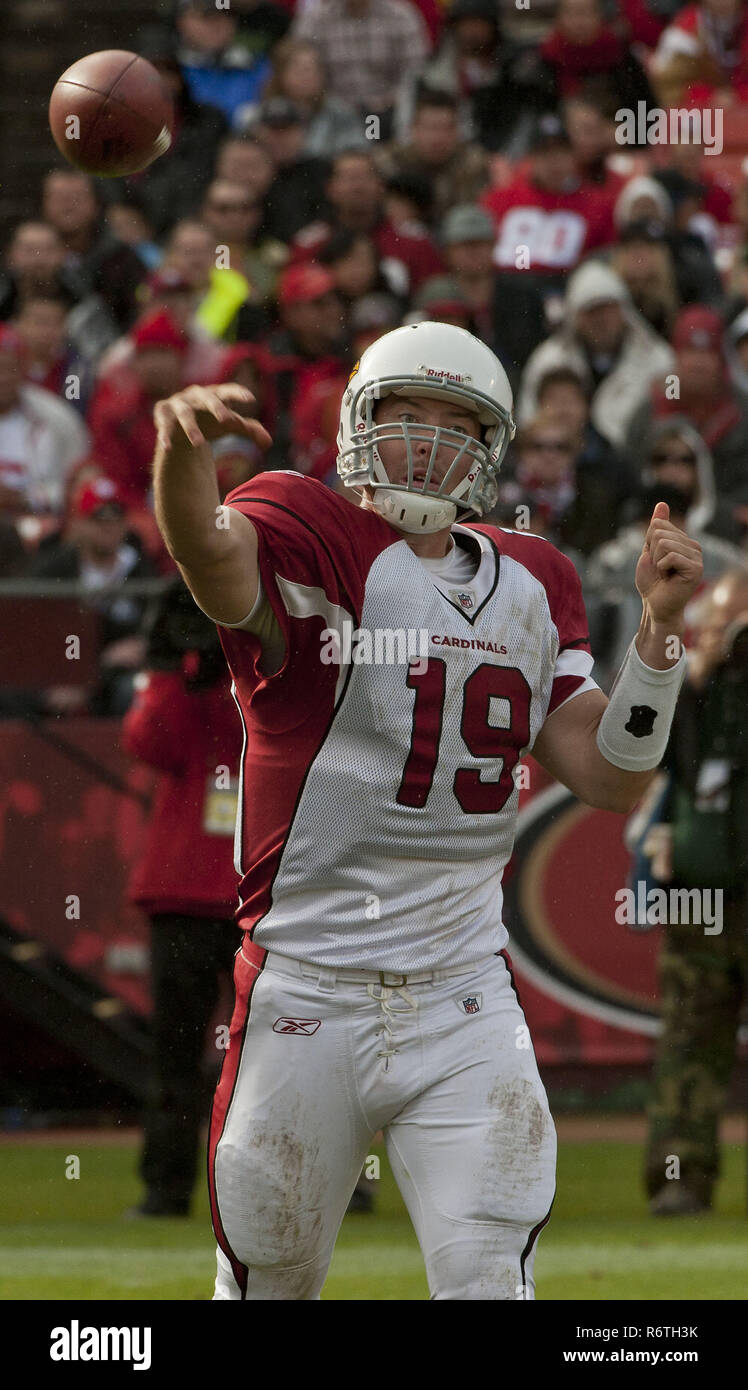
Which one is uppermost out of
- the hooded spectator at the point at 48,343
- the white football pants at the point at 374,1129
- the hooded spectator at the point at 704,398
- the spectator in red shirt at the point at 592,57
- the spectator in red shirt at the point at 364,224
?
the spectator in red shirt at the point at 592,57

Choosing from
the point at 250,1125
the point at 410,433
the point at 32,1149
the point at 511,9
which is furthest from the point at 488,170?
the point at 250,1125

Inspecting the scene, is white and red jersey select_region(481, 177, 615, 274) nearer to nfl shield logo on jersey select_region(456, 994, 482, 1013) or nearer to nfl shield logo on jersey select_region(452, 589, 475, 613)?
nfl shield logo on jersey select_region(452, 589, 475, 613)

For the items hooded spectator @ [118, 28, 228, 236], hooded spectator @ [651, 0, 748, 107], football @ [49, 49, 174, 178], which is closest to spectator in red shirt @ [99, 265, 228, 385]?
hooded spectator @ [118, 28, 228, 236]

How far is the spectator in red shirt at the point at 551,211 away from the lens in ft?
31.2

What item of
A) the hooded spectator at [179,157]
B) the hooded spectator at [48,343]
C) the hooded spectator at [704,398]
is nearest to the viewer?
the hooded spectator at [704,398]

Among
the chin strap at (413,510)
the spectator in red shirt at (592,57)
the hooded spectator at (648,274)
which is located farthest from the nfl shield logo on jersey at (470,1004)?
the spectator in red shirt at (592,57)

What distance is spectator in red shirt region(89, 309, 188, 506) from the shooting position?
8.16 metres

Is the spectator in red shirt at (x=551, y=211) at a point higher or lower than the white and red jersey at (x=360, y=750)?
higher

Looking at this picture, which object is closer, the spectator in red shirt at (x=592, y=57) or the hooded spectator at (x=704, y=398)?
the hooded spectator at (x=704, y=398)

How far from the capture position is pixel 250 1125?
334 centimetres

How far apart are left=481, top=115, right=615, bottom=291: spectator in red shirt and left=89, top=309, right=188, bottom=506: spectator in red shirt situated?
1.95 meters

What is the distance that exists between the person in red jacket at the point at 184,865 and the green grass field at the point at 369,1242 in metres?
0.32

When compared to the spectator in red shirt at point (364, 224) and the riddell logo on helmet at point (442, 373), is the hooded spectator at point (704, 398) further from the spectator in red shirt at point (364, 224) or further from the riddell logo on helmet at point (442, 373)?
the riddell logo on helmet at point (442, 373)
